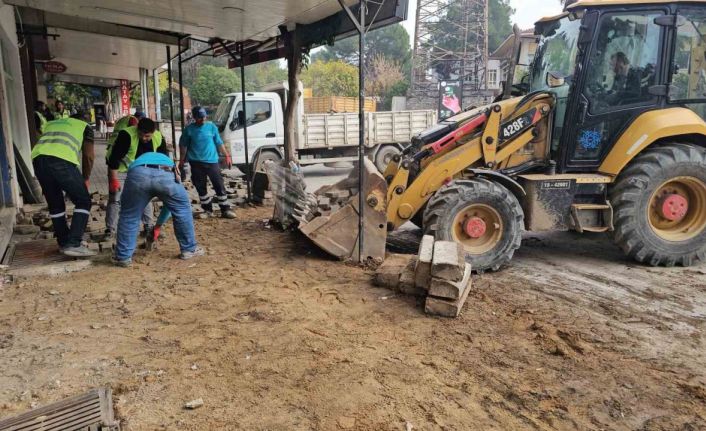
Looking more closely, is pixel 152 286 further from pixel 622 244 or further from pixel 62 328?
pixel 622 244

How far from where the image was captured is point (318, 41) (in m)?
7.54

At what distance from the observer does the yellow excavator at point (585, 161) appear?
531 cm

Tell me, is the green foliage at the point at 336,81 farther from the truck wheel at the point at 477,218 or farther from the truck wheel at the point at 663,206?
the truck wheel at the point at 477,218

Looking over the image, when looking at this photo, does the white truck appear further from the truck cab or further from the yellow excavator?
the yellow excavator

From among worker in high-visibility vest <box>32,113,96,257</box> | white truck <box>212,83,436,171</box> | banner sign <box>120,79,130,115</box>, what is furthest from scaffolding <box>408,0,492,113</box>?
worker in high-visibility vest <box>32,113,96,257</box>

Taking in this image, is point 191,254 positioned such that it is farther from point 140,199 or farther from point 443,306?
point 443,306

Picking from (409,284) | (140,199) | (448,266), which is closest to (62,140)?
(140,199)

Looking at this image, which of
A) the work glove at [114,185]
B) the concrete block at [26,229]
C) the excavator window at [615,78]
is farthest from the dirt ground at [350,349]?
the concrete block at [26,229]

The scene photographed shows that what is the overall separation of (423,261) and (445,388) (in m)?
1.36

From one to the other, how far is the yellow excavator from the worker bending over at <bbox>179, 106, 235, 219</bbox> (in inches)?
106

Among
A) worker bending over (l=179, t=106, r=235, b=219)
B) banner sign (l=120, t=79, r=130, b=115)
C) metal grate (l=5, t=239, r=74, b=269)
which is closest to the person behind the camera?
metal grate (l=5, t=239, r=74, b=269)

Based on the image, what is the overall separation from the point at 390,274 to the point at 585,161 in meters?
2.70

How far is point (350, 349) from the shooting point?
139 inches

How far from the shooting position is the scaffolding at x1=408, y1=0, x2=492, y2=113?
38156mm
